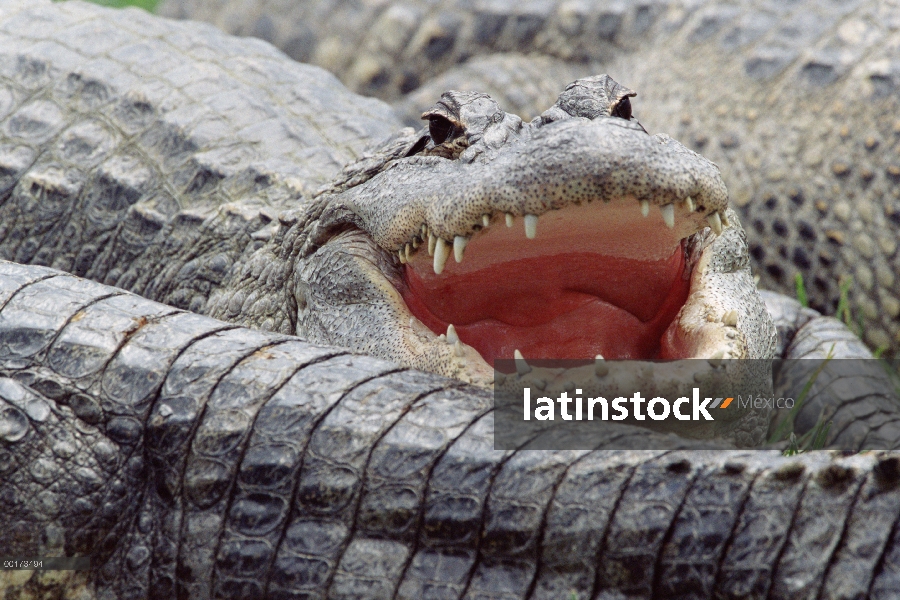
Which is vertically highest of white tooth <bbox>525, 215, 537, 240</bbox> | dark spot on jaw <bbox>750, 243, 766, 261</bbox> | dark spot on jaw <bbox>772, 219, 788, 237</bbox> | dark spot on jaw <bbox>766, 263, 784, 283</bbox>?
white tooth <bbox>525, 215, 537, 240</bbox>

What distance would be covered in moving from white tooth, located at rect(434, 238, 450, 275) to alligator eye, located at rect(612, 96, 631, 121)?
569 millimetres

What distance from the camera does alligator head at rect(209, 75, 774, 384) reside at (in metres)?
2.39

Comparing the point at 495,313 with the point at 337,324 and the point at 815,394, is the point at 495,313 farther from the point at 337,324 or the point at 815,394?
the point at 815,394

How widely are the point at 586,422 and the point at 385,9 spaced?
418 cm

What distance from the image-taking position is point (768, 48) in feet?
16.2

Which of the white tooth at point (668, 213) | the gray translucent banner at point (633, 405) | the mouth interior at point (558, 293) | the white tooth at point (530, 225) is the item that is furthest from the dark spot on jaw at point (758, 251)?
the white tooth at point (530, 225)

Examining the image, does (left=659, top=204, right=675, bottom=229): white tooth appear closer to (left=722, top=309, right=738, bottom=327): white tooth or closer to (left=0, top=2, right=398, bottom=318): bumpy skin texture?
(left=722, top=309, right=738, bottom=327): white tooth

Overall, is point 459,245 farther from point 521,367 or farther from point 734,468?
point 734,468

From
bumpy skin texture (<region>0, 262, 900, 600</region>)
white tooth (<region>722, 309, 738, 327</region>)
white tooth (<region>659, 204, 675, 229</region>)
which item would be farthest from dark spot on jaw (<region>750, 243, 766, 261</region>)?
bumpy skin texture (<region>0, 262, 900, 600</region>)

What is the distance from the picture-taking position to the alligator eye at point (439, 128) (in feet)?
9.07

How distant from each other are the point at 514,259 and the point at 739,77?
2727 millimetres

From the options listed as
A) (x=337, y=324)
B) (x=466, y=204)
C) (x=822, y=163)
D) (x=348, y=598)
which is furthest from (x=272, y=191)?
(x=822, y=163)

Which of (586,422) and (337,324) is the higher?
(586,422)

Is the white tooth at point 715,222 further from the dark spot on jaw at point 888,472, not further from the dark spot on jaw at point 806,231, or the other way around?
the dark spot on jaw at point 806,231
